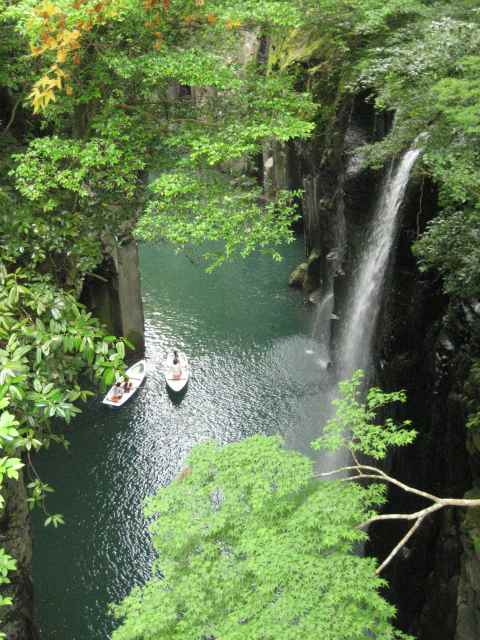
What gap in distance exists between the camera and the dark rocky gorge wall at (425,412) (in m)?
7.87

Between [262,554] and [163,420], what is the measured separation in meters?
10.0

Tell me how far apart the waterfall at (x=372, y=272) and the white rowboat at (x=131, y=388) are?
5971 millimetres

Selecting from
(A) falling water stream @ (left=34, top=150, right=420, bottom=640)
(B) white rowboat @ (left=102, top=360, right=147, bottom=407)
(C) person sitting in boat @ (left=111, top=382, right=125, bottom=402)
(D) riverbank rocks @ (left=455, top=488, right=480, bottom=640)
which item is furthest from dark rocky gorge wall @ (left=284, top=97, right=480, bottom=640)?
(C) person sitting in boat @ (left=111, top=382, right=125, bottom=402)

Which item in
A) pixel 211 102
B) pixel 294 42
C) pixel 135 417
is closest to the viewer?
pixel 211 102

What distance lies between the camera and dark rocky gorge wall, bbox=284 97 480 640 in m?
7.87

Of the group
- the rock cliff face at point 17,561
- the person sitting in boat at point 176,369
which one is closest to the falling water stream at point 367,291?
the person sitting in boat at point 176,369

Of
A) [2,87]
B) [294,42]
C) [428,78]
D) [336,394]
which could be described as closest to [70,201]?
[2,87]

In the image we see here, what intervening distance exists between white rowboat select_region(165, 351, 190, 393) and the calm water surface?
355 mm

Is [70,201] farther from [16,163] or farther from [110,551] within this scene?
[110,551]

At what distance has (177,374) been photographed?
17031 mm

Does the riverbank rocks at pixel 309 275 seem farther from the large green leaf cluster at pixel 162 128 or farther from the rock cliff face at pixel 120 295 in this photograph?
the large green leaf cluster at pixel 162 128

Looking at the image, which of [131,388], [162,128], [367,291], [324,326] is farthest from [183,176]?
[324,326]

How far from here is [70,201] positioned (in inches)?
417

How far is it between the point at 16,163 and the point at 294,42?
12.9 meters
